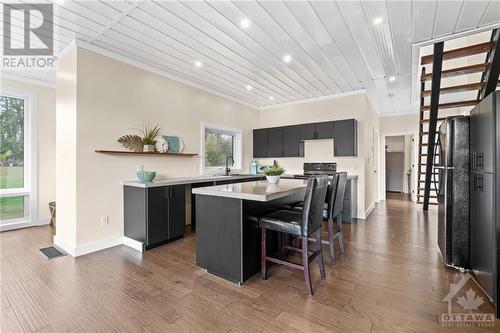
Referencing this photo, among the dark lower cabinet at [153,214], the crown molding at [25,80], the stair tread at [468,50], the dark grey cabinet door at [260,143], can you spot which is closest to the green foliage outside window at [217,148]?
the dark grey cabinet door at [260,143]

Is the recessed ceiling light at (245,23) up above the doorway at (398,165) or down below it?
above

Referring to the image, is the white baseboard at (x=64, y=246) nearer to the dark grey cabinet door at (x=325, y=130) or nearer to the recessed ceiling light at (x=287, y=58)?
the recessed ceiling light at (x=287, y=58)

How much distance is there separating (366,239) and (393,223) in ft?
4.48

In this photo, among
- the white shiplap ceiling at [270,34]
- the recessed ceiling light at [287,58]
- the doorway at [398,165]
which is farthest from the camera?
the doorway at [398,165]

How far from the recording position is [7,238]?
3.61m

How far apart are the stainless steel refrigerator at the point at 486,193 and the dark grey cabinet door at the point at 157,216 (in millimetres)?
3441

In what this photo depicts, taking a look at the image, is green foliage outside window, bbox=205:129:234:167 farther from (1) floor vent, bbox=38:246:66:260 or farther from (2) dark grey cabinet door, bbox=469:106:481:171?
(2) dark grey cabinet door, bbox=469:106:481:171

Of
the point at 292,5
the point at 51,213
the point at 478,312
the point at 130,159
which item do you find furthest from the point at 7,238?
the point at 478,312

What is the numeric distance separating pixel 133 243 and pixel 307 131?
4.03 m

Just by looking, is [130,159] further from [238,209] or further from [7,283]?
[238,209]

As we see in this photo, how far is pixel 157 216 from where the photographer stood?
323cm

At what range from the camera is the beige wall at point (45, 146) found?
170 inches

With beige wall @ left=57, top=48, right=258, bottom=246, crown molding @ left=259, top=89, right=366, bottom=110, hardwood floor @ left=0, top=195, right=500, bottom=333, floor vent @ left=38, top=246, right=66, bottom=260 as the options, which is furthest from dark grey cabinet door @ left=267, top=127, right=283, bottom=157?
floor vent @ left=38, top=246, right=66, bottom=260

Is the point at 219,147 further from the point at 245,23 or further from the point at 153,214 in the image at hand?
the point at 245,23
